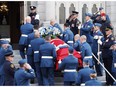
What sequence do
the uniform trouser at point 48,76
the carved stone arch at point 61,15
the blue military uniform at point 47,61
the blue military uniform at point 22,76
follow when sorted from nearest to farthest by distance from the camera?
1. the blue military uniform at point 22,76
2. the blue military uniform at point 47,61
3. the uniform trouser at point 48,76
4. the carved stone arch at point 61,15

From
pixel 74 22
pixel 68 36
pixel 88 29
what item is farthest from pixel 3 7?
pixel 88 29

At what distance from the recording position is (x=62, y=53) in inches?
632

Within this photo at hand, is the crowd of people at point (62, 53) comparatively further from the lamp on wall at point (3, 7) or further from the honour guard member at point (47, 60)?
the lamp on wall at point (3, 7)

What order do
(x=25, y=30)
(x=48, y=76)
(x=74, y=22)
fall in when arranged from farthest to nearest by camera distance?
(x=74, y=22)
(x=25, y=30)
(x=48, y=76)

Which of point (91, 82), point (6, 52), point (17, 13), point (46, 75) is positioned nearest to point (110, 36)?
point (46, 75)

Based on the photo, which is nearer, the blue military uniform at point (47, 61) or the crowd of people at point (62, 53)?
the crowd of people at point (62, 53)

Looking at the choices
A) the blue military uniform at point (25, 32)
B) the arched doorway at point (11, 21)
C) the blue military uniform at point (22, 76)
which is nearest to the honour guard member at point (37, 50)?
the blue military uniform at point (25, 32)

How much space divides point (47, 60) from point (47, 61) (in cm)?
3

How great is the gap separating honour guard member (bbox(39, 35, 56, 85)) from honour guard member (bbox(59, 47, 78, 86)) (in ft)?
1.96

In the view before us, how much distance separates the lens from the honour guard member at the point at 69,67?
14.9m

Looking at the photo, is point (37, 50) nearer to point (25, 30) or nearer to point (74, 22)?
point (25, 30)

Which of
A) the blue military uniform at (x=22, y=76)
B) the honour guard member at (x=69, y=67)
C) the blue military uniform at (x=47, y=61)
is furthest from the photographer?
the blue military uniform at (x=47, y=61)

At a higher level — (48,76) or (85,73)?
(85,73)

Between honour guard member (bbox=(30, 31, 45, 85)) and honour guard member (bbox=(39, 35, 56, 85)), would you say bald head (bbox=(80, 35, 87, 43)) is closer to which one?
honour guard member (bbox=(39, 35, 56, 85))
